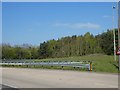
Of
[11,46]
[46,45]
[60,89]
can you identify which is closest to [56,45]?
[46,45]

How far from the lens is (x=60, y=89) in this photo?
48.9ft

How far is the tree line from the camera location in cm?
12581

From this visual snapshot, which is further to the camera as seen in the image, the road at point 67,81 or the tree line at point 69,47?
the tree line at point 69,47

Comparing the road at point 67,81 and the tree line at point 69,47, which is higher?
the tree line at point 69,47

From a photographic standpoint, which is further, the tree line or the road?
the tree line

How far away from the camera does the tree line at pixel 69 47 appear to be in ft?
413

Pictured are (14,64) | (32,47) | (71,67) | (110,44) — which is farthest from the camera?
(32,47)

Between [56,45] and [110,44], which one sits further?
[56,45]

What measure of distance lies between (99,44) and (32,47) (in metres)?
30.4

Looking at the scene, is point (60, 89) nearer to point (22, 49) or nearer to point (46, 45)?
point (22, 49)

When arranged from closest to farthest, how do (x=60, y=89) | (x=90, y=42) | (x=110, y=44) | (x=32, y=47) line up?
(x=60, y=89) → (x=110, y=44) → (x=32, y=47) → (x=90, y=42)

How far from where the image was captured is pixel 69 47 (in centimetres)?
14525

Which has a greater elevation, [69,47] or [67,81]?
[69,47]

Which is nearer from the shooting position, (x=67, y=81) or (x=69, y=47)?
(x=67, y=81)
